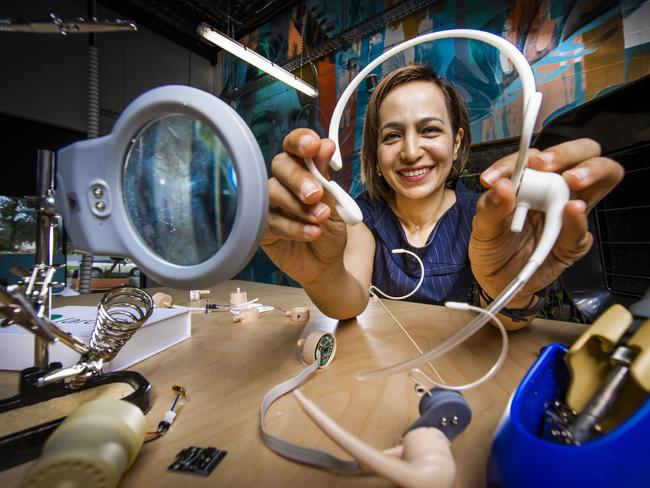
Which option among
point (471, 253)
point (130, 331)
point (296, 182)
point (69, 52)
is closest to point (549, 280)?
point (471, 253)

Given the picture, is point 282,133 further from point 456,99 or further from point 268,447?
point 268,447

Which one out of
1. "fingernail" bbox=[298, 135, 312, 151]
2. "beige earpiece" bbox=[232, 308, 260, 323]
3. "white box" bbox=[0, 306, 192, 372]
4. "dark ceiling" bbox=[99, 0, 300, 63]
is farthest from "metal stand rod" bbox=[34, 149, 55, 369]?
"dark ceiling" bbox=[99, 0, 300, 63]

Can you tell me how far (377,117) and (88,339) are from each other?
100 centimetres

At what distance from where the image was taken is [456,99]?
108 cm

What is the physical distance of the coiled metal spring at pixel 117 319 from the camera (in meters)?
0.36

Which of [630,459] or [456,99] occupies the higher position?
[456,99]

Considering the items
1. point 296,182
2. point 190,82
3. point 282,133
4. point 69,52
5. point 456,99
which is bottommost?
point 296,182

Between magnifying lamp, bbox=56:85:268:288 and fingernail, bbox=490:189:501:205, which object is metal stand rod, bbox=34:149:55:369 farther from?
fingernail, bbox=490:189:501:205

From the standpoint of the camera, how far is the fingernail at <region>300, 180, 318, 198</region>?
1.14 feet

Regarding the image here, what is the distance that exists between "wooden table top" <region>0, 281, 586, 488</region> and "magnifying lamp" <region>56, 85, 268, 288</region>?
14 centimetres

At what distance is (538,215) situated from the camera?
419 millimetres

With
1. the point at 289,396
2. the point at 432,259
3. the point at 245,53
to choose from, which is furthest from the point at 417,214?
the point at 245,53

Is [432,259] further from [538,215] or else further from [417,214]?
[538,215]

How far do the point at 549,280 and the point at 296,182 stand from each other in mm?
401
